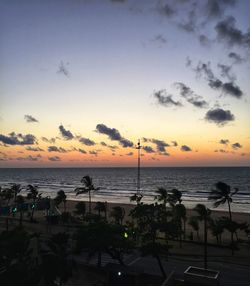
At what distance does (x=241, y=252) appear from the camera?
43.9m

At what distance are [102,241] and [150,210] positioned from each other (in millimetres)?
6849

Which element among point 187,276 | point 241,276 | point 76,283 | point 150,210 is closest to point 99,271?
point 76,283

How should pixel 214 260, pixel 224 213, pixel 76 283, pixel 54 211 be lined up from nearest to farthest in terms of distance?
pixel 76 283 < pixel 214 260 < pixel 54 211 < pixel 224 213

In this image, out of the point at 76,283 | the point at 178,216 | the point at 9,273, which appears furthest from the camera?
the point at 178,216

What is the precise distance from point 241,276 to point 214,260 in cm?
659

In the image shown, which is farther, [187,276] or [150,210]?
[150,210]

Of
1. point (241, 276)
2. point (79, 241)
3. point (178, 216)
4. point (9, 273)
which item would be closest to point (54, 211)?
point (178, 216)

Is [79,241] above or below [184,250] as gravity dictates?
above

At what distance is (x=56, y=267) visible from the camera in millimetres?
21125

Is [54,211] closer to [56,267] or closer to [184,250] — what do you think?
[184,250]

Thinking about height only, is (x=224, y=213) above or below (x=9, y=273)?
below

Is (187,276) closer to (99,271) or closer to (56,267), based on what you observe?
(56,267)

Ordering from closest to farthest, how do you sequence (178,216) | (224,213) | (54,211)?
1. (178,216)
2. (54,211)
3. (224,213)

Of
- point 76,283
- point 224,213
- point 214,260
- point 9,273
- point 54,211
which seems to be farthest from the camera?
point 224,213
